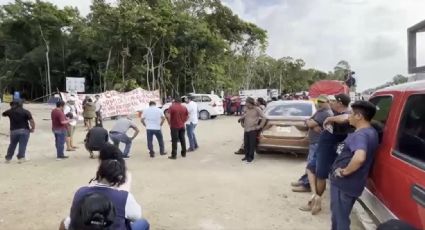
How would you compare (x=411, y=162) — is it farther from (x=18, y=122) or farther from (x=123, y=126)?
→ (x=18, y=122)

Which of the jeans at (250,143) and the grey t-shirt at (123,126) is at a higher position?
the grey t-shirt at (123,126)

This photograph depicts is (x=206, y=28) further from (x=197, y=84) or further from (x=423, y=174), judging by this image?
(x=423, y=174)

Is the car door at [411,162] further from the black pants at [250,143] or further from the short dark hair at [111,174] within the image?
the black pants at [250,143]

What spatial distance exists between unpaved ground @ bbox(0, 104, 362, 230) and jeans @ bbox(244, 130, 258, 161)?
1.00 ft

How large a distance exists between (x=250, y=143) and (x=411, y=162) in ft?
22.8

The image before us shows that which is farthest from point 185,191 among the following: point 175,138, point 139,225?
point 139,225

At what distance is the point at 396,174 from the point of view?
10.7 feet

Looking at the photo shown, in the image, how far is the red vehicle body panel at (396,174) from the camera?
288 cm

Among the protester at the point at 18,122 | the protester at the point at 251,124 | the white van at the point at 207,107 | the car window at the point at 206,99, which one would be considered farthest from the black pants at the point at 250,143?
the car window at the point at 206,99

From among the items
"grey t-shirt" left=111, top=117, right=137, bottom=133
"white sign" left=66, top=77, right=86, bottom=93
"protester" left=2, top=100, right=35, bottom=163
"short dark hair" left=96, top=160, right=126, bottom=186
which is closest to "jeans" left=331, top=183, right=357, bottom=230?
"short dark hair" left=96, top=160, right=126, bottom=186

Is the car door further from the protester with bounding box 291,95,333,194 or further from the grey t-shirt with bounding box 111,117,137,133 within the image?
the grey t-shirt with bounding box 111,117,137,133

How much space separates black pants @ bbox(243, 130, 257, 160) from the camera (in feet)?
32.5

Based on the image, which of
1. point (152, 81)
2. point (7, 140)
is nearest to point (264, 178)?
point (7, 140)

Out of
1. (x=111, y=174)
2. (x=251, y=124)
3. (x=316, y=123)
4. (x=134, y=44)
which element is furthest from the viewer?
(x=134, y=44)
